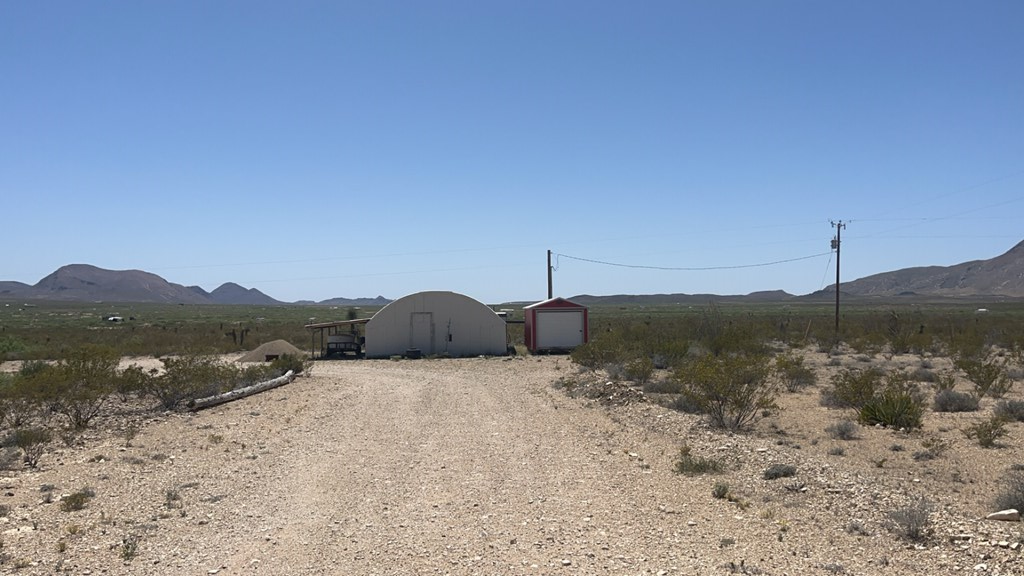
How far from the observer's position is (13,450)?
13.7 m

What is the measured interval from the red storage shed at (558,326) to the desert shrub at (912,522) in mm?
32934

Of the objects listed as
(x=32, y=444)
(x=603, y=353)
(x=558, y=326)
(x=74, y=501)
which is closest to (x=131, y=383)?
(x=32, y=444)

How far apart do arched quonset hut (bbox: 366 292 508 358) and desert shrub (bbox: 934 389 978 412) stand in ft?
83.7

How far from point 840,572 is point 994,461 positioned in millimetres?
6755

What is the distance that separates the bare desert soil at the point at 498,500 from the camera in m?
7.99

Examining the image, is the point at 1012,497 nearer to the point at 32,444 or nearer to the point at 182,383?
the point at 32,444

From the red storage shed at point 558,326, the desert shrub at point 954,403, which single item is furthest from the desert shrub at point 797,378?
the red storage shed at point 558,326

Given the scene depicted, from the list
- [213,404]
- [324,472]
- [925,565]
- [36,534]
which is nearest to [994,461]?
[925,565]

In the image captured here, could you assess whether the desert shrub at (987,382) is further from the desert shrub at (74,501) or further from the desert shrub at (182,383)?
the desert shrub at (182,383)

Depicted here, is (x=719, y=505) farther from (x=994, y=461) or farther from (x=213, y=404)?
(x=213, y=404)

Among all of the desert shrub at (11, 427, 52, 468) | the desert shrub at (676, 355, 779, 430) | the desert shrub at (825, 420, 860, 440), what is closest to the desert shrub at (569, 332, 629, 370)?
the desert shrub at (676, 355, 779, 430)

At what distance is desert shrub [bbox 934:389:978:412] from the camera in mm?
18531

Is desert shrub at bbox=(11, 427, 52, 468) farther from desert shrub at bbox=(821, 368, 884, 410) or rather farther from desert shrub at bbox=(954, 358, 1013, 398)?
desert shrub at bbox=(954, 358, 1013, 398)

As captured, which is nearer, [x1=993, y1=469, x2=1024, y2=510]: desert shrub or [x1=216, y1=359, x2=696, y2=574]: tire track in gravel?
[x1=216, y1=359, x2=696, y2=574]: tire track in gravel
